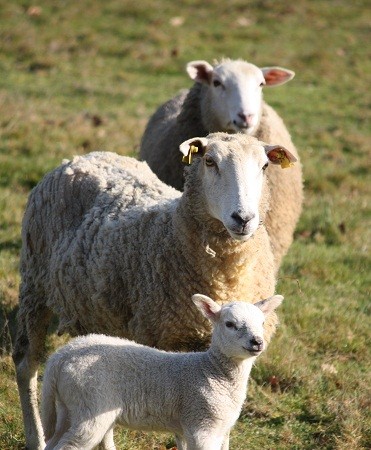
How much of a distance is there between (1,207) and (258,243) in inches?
152

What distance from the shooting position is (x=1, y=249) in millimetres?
7199

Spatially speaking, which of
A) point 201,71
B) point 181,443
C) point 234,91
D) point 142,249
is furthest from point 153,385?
point 201,71

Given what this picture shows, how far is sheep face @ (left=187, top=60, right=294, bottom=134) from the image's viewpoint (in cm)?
668

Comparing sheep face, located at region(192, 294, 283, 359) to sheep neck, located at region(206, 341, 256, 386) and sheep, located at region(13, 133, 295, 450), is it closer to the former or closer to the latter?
sheep neck, located at region(206, 341, 256, 386)

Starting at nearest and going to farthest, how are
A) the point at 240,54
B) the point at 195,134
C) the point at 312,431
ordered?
the point at 312,431 → the point at 195,134 → the point at 240,54

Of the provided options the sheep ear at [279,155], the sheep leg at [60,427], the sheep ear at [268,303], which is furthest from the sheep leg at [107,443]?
the sheep ear at [279,155]

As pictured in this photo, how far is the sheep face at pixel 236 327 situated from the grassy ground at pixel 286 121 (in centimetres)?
103

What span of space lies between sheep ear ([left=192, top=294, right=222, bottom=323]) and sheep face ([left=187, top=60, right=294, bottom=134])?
2868 mm

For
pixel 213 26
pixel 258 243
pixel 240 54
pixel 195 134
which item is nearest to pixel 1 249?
pixel 195 134

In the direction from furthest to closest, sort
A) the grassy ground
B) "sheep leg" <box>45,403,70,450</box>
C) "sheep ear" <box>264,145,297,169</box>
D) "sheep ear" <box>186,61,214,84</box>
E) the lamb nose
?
"sheep ear" <box>186,61,214,84</box>
the grassy ground
"sheep ear" <box>264,145,297,169</box>
"sheep leg" <box>45,403,70,450</box>
the lamb nose

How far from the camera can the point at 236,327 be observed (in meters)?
3.77

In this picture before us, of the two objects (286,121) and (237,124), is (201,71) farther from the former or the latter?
(286,121)

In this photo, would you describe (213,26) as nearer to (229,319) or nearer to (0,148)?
(0,148)

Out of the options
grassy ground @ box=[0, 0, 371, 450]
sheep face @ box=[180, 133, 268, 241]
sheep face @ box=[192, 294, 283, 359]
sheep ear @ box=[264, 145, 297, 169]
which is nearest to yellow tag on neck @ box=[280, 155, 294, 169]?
sheep ear @ box=[264, 145, 297, 169]
